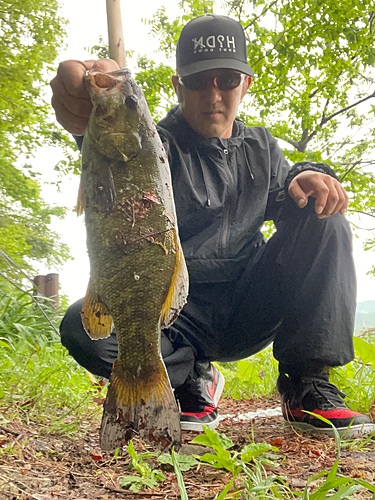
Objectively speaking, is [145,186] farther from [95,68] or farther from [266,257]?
[266,257]

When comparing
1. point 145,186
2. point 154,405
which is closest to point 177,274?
point 145,186

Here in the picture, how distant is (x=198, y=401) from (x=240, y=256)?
0.98 metres

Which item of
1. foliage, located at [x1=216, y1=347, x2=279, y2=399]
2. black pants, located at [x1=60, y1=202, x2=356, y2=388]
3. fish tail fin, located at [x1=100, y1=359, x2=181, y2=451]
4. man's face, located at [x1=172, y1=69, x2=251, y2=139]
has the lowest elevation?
foliage, located at [x1=216, y1=347, x2=279, y2=399]

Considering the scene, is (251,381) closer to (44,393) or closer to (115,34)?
(44,393)

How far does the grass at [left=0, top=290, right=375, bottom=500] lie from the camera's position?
135cm

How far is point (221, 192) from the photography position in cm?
296

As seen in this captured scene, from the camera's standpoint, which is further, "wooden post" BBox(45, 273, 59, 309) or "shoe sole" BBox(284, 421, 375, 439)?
"wooden post" BBox(45, 273, 59, 309)

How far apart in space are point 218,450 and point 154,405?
289 mm

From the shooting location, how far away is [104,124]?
1838mm

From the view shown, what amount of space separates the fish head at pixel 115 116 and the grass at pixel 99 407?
120cm

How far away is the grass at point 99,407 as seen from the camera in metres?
1.35

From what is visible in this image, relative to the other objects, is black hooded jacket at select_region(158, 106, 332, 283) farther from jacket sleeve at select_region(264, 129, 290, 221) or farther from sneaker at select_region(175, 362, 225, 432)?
sneaker at select_region(175, 362, 225, 432)

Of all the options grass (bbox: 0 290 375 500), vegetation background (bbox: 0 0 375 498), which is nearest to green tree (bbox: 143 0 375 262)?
vegetation background (bbox: 0 0 375 498)

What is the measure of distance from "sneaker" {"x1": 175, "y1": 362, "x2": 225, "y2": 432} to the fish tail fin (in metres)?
0.87
